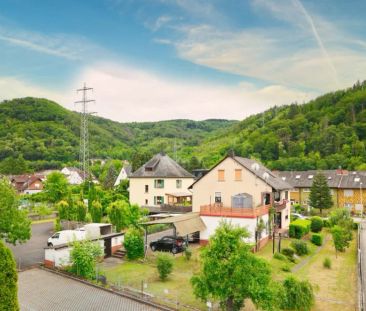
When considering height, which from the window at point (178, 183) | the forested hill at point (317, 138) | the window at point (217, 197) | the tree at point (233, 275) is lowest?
the tree at point (233, 275)

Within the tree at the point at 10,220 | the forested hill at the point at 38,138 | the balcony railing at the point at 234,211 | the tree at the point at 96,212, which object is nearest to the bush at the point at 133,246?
the tree at the point at 10,220

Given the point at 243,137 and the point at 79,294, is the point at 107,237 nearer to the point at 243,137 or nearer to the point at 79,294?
the point at 79,294

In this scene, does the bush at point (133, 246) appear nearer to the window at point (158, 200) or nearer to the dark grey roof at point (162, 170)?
the dark grey roof at point (162, 170)

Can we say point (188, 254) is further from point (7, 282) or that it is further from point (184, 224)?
point (7, 282)

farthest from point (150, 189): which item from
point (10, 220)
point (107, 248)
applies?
point (10, 220)

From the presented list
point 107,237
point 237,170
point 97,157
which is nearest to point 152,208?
point 237,170

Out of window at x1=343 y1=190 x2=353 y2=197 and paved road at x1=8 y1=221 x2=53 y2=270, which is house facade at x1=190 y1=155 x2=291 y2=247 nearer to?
paved road at x1=8 y1=221 x2=53 y2=270
